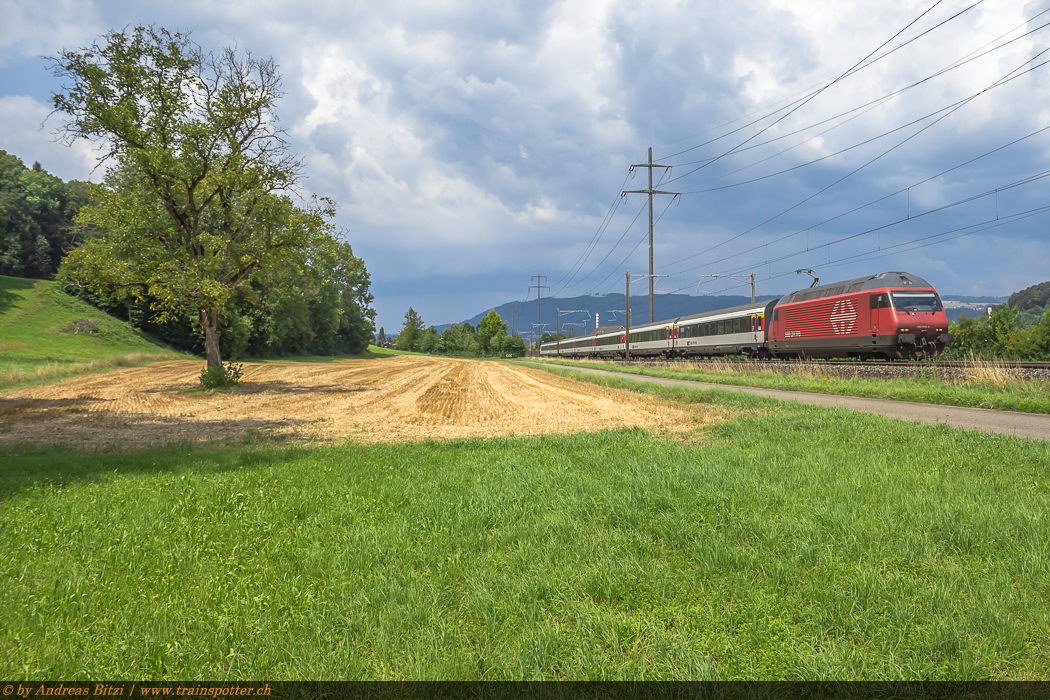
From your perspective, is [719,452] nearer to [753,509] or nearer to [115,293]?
[753,509]

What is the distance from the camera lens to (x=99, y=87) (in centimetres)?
1800

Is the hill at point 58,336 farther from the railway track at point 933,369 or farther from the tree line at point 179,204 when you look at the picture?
the railway track at point 933,369

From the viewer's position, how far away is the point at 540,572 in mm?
3385

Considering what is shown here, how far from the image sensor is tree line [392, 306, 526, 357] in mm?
110438

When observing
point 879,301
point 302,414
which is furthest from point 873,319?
point 302,414

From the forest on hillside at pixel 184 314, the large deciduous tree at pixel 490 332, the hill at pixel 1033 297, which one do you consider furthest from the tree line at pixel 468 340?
the hill at pixel 1033 297

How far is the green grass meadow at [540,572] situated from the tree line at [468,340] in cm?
10101

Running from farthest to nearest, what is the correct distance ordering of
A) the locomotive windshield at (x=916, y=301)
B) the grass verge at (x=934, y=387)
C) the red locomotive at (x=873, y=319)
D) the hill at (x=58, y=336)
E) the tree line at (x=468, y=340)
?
the tree line at (x=468, y=340) < the hill at (x=58, y=336) < the locomotive windshield at (x=916, y=301) < the red locomotive at (x=873, y=319) < the grass verge at (x=934, y=387)

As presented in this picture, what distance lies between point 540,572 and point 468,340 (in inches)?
4523

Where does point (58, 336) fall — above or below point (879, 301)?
below

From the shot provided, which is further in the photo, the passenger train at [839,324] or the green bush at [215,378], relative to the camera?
the passenger train at [839,324]

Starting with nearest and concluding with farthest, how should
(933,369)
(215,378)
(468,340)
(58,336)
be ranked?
(933,369), (215,378), (58,336), (468,340)

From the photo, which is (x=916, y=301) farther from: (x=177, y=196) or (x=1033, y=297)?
(x=1033, y=297)

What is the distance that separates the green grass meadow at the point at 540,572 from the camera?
246cm
